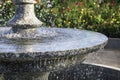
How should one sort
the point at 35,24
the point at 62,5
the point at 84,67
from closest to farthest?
the point at 35,24 → the point at 84,67 → the point at 62,5

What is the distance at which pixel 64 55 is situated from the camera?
3582mm

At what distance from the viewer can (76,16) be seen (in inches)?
351

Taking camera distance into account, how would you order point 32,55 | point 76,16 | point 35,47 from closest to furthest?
1. point 32,55
2. point 35,47
3. point 76,16

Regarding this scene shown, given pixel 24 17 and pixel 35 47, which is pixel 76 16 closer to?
pixel 24 17

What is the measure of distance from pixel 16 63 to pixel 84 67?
104 inches

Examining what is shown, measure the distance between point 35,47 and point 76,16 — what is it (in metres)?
5.35

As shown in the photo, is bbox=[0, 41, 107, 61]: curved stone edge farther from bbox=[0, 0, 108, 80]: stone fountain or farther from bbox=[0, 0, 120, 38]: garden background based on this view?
bbox=[0, 0, 120, 38]: garden background

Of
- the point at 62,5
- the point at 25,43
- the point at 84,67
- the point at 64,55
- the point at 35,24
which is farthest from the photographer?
the point at 62,5

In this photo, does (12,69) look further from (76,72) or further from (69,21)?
(69,21)

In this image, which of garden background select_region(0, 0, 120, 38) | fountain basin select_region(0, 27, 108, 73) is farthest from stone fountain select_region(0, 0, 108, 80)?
garden background select_region(0, 0, 120, 38)

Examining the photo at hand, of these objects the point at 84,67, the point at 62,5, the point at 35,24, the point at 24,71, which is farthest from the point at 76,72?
the point at 62,5

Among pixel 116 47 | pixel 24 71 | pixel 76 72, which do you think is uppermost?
pixel 24 71

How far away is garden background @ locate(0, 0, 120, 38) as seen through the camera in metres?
8.86

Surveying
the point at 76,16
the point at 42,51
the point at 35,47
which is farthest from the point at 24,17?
the point at 76,16
